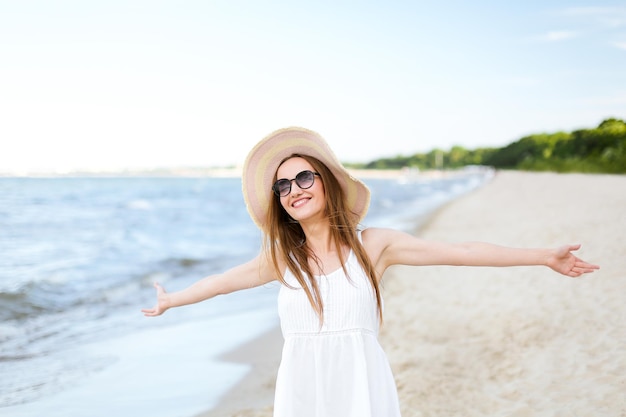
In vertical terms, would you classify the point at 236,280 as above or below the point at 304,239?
below

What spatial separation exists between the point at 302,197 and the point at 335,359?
59cm

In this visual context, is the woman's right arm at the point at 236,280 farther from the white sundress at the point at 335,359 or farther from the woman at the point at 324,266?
the white sundress at the point at 335,359

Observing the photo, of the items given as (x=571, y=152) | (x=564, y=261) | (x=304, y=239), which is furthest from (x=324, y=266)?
(x=571, y=152)

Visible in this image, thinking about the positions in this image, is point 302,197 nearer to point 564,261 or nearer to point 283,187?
point 283,187

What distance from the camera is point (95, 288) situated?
10.3 meters

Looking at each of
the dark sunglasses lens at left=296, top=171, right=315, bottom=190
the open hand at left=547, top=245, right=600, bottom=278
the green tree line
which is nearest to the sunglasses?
the dark sunglasses lens at left=296, top=171, right=315, bottom=190

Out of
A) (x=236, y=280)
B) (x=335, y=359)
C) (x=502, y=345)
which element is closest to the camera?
(x=335, y=359)

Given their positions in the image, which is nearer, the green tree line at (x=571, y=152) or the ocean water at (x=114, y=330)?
the ocean water at (x=114, y=330)

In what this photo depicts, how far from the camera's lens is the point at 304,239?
231 cm

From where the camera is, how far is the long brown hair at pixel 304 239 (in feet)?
6.88

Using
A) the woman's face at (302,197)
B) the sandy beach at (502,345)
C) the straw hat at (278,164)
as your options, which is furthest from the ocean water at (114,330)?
the woman's face at (302,197)

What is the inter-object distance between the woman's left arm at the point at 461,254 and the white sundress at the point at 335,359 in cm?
19

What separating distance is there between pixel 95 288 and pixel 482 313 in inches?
264

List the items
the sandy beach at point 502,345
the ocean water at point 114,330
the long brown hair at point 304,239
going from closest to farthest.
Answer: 1. the long brown hair at point 304,239
2. the sandy beach at point 502,345
3. the ocean water at point 114,330
